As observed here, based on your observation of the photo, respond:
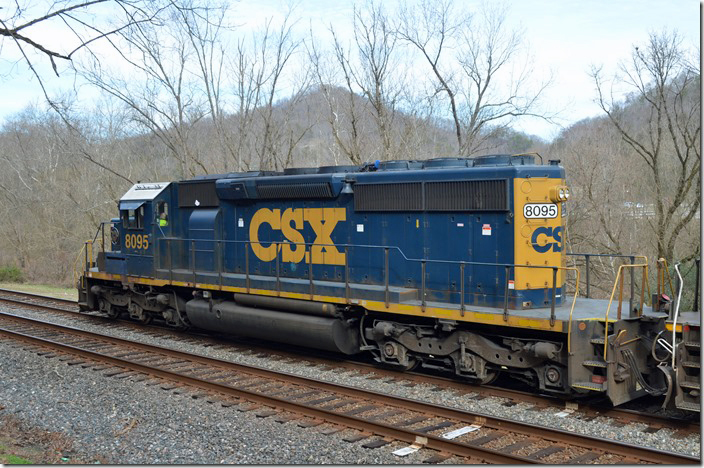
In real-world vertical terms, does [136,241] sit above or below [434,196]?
below

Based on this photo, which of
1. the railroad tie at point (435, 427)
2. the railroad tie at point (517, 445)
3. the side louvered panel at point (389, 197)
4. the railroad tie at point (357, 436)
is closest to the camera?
the railroad tie at point (517, 445)

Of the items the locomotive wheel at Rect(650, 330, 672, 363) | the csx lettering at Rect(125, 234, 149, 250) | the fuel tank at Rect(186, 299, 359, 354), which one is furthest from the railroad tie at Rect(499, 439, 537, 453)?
the csx lettering at Rect(125, 234, 149, 250)

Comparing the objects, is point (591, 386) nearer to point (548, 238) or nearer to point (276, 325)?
point (548, 238)

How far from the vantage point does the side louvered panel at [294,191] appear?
10992 millimetres

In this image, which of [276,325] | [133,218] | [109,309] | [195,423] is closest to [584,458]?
[195,423]

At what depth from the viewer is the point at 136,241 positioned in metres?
14.2

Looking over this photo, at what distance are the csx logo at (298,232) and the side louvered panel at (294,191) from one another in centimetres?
28

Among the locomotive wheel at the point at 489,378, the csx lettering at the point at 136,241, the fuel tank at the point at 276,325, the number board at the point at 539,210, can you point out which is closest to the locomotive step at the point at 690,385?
the locomotive wheel at the point at 489,378

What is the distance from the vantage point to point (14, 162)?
39.7 metres

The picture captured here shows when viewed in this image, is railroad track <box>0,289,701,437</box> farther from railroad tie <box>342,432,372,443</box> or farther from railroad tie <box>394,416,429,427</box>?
railroad tie <box>342,432,372,443</box>

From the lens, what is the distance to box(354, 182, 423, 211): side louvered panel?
32.8 ft

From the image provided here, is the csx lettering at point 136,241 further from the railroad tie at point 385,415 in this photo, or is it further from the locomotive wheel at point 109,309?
the railroad tie at point 385,415

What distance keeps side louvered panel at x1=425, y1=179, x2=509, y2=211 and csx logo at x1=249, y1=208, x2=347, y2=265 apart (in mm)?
1883

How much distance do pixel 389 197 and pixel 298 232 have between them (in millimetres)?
2215
